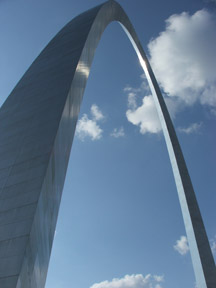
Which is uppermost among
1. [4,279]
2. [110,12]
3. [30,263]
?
[110,12]

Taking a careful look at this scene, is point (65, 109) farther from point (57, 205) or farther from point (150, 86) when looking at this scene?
point (150, 86)

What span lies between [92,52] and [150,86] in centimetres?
1088

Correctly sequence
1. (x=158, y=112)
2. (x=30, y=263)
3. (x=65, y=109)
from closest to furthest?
1. (x=30, y=263)
2. (x=65, y=109)
3. (x=158, y=112)

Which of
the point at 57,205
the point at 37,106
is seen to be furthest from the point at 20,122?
the point at 57,205

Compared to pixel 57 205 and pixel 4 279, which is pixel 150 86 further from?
pixel 4 279

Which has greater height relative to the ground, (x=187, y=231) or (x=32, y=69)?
(x=32, y=69)

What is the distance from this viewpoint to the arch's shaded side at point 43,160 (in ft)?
23.7

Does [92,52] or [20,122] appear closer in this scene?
[20,122]

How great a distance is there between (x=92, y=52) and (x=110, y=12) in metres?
7.25

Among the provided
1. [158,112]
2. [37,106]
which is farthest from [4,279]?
[158,112]

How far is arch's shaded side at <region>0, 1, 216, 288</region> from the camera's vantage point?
7219mm

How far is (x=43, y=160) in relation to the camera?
882 centimetres

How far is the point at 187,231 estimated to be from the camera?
1616cm

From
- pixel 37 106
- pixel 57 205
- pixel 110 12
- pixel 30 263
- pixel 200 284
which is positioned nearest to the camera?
pixel 30 263
